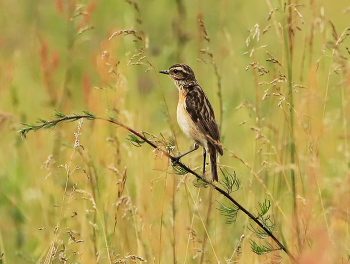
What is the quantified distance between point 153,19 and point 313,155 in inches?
273

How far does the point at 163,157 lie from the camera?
13.8 ft

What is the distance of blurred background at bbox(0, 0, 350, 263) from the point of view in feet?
12.4

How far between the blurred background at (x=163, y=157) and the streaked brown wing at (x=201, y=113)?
0.14 m

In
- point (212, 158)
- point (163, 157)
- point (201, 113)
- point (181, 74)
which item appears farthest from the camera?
point (181, 74)

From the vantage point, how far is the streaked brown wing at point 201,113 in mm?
4918

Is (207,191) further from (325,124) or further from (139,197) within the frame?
(325,124)

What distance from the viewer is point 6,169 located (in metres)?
6.04

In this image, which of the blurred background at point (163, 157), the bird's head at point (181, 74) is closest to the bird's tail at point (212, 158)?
the blurred background at point (163, 157)

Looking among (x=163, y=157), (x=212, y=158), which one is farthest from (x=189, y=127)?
(x=163, y=157)

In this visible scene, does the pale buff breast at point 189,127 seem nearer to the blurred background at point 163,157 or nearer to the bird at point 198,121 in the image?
the bird at point 198,121

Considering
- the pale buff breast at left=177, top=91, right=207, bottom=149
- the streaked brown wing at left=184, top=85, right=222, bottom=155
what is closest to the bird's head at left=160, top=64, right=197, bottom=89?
the streaked brown wing at left=184, top=85, right=222, bottom=155

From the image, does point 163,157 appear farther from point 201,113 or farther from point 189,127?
point 201,113

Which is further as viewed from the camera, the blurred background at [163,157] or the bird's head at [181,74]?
the bird's head at [181,74]

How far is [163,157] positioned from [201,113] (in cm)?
103
